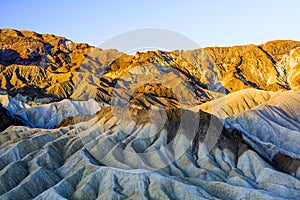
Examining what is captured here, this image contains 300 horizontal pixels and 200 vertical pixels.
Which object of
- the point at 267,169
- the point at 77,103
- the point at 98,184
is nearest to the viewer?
the point at 98,184

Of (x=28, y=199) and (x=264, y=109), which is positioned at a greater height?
(x=28, y=199)

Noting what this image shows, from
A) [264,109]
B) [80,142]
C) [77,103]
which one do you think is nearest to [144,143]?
[80,142]

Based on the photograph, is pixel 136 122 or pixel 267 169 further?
pixel 136 122

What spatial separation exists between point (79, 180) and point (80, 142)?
58.8ft

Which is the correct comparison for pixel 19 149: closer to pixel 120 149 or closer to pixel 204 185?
pixel 120 149

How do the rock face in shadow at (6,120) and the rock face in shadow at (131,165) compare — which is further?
the rock face in shadow at (6,120)

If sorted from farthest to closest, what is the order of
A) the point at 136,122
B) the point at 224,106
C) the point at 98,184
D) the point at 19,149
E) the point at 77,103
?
the point at 77,103 < the point at 224,106 < the point at 136,122 < the point at 19,149 < the point at 98,184

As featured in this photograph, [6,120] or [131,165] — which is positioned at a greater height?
[131,165]

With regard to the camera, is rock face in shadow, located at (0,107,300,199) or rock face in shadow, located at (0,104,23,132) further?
rock face in shadow, located at (0,104,23,132)

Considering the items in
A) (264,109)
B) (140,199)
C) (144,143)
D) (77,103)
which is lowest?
(77,103)

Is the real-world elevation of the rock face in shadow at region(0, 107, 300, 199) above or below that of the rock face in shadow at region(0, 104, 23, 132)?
above

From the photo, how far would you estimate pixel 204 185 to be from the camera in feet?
219

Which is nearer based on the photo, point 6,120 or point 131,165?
point 131,165

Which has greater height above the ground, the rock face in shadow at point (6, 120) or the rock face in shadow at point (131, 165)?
the rock face in shadow at point (131, 165)
